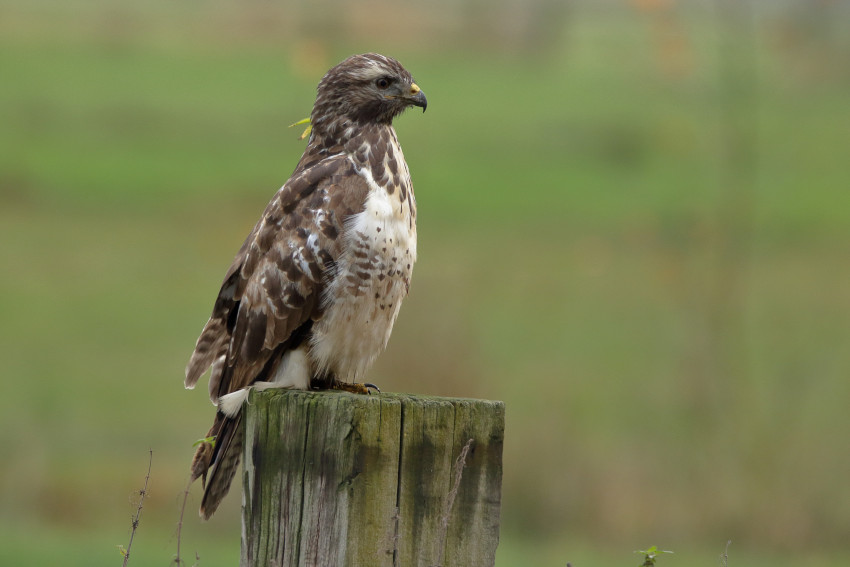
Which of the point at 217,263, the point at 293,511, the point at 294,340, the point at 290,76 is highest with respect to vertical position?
the point at 290,76

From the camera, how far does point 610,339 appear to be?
57.3 feet

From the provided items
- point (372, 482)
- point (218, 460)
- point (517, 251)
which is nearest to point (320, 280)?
point (218, 460)

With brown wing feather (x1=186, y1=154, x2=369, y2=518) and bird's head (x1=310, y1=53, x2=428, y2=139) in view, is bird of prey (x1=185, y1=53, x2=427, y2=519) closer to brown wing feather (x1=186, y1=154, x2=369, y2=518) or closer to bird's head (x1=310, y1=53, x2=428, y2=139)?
brown wing feather (x1=186, y1=154, x2=369, y2=518)

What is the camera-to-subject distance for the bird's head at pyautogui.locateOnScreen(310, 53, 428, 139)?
4871mm

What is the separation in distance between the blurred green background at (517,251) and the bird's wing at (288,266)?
0.65 meters

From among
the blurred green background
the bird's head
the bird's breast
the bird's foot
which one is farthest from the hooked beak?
the blurred green background

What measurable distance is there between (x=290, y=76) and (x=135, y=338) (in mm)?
17937

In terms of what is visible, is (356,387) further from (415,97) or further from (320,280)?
(415,97)

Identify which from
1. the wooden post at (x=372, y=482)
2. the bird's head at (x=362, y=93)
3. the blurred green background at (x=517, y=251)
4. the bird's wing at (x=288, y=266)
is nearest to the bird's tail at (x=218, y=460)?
the blurred green background at (x=517, y=251)

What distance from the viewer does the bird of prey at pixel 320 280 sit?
4.51m

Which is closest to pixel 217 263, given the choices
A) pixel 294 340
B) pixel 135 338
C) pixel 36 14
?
pixel 135 338

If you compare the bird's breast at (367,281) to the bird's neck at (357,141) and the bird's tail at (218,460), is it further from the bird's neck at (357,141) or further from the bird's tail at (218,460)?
the bird's tail at (218,460)

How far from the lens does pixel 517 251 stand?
22.8m

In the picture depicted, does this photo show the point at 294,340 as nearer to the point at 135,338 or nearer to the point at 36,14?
the point at 135,338
